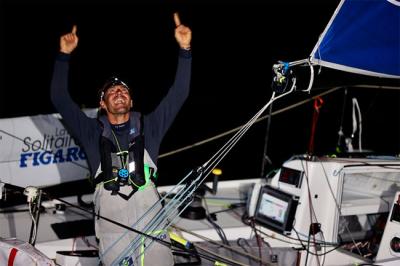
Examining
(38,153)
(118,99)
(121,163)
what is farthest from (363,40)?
(38,153)

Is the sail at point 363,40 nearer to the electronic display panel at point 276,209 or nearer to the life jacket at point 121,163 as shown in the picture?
the electronic display panel at point 276,209

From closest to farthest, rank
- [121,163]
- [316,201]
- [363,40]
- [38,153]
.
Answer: [121,163] → [363,40] → [316,201] → [38,153]

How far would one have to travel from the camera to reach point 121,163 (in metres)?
4.39

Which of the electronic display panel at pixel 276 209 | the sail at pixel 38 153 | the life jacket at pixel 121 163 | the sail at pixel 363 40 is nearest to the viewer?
the life jacket at pixel 121 163

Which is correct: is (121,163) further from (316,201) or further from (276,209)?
(316,201)

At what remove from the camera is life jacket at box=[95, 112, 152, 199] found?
4344mm

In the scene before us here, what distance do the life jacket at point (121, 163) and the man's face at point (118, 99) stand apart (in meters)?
0.12

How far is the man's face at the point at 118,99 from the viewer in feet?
14.5

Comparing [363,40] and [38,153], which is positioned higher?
[363,40]

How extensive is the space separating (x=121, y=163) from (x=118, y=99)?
453mm

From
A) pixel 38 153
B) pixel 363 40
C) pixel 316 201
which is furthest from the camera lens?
pixel 38 153

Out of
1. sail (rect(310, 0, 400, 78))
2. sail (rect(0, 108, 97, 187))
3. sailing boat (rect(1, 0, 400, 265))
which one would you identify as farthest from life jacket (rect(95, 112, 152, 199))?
sail (rect(0, 108, 97, 187))

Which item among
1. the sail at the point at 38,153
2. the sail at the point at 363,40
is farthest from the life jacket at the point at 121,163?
the sail at the point at 38,153

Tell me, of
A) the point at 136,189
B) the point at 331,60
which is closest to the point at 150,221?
the point at 136,189
